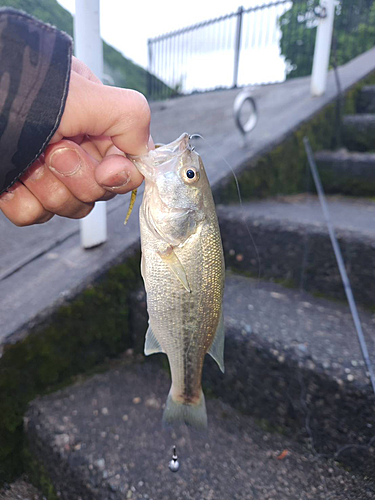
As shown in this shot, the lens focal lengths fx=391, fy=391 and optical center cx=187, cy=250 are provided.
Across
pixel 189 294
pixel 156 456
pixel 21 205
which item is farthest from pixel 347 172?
pixel 21 205

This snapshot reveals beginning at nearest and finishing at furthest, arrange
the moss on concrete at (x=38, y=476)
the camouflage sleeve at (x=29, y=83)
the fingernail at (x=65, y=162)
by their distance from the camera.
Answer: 1. the camouflage sleeve at (x=29, y=83)
2. the fingernail at (x=65, y=162)
3. the moss on concrete at (x=38, y=476)

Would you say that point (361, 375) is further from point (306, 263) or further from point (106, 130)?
point (106, 130)

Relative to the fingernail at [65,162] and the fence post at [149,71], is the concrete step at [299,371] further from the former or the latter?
the fence post at [149,71]

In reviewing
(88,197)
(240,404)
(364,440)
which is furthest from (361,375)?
(88,197)

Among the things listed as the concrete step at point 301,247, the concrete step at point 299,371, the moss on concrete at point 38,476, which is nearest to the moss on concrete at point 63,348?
the moss on concrete at point 38,476

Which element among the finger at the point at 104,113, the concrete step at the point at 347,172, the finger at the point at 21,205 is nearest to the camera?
the finger at the point at 104,113

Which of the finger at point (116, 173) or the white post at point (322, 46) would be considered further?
the white post at point (322, 46)

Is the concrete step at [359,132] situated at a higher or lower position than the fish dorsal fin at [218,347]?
higher
